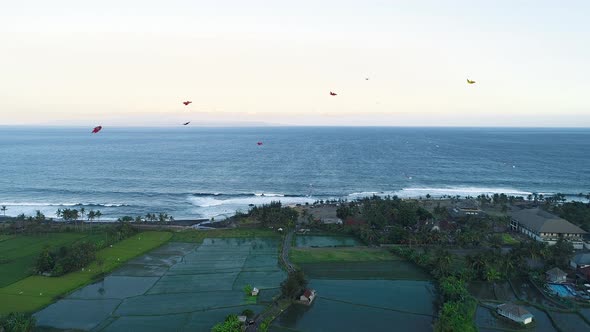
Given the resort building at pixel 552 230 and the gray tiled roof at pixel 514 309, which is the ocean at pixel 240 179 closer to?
the resort building at pixel 552 230

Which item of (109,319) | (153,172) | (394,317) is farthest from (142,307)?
(153,172)

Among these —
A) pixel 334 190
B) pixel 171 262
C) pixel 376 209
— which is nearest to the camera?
pixel 171 262

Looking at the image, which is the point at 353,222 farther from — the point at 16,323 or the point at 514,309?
the point at 16,323

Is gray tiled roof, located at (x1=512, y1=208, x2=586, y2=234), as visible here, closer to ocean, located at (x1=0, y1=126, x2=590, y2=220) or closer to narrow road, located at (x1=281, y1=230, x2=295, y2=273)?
narrow road, located at (x1=281, y1=230, x2=295, y2=273)

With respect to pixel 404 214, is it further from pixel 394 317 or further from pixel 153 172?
pixel 153 172

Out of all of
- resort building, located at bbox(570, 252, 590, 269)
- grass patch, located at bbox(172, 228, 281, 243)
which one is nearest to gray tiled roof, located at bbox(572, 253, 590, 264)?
resort building, located at bbox(570, 252, 590, 269)

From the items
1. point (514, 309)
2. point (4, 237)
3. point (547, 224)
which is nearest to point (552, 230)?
point (547, 224)

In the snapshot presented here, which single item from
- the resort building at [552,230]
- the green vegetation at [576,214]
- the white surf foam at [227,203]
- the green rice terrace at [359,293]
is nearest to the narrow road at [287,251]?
the green rice terrace at [359,293]
